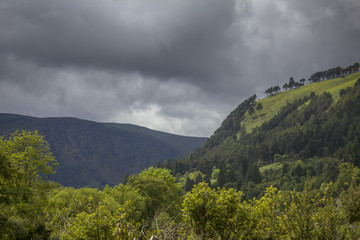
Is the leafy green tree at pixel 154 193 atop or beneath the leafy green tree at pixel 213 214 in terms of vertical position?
beneath

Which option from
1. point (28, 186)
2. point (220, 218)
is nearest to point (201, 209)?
point (220, 218)

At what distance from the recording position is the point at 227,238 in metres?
22.0

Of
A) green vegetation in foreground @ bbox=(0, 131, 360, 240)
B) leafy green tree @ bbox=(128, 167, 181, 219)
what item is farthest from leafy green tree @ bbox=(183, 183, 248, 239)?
leafy green tree @ bbox=(128, 167, 181, 219)

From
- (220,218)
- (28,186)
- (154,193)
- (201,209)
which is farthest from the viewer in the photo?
(154,193)

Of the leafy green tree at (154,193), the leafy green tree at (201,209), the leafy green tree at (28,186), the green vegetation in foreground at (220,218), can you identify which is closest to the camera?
the green vegetation in foreground at (220,218)

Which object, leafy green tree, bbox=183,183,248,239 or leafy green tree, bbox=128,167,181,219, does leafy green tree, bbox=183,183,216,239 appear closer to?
leafy green tree, bbox=183,183,248,239

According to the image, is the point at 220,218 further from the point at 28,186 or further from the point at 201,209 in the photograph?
the point at 28,186

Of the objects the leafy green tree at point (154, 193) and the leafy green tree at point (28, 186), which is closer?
the leafy green tree at point (28, 186)

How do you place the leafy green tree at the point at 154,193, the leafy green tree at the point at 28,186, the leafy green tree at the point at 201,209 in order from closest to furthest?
1. the leafy green tree at the point at 201,209
2. the leafy green tree at the point at 28,186
3. the leafy green tree at the point at 154,193

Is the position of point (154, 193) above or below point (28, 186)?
below

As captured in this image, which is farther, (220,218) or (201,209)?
(201,209)

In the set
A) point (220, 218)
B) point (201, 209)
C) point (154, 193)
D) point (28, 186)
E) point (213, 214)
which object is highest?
point (28, 186)

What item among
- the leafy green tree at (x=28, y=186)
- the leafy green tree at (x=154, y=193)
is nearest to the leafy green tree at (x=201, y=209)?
the leafy green tree at (x=28, y=186)

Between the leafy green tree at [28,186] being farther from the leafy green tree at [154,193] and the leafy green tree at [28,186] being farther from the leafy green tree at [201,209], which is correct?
the leafy green tree at [154,193]
